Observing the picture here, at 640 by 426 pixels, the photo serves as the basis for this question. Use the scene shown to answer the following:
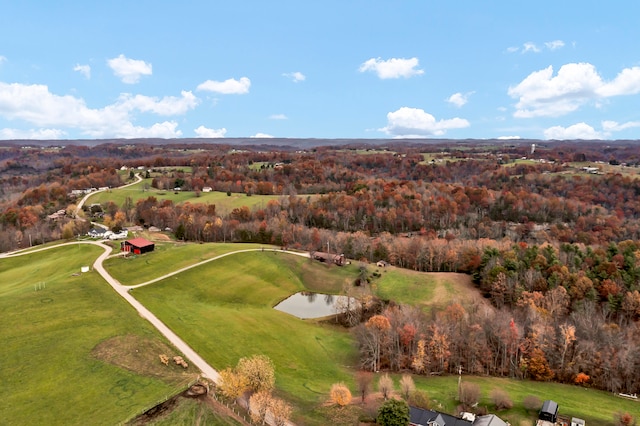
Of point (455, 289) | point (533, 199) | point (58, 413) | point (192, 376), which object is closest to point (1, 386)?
point (58, 413)

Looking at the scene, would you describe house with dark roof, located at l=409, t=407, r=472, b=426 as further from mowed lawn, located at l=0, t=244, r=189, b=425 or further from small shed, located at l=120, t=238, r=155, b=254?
small shed, located at l=120, t=238, r=155, b=254

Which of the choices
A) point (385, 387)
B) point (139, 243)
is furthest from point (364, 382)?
point (139, 243)

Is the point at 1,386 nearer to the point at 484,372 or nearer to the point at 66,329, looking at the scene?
the point at 66,329

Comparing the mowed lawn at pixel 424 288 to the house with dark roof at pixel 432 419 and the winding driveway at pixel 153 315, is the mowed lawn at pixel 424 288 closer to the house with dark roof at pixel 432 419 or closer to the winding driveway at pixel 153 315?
the winding driveway at pixel 153 315

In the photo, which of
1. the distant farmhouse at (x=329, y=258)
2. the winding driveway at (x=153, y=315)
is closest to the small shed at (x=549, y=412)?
the winding driveway at (x=153, y=315)

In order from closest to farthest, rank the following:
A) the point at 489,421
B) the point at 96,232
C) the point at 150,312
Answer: the point at 489,421 → the point at 150,312 → the point at 96,232

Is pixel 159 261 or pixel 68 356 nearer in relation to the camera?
pixel 68 356

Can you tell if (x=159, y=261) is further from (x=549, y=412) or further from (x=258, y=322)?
(x=549, y=412)

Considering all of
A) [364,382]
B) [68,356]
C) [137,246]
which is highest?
[137,246]
